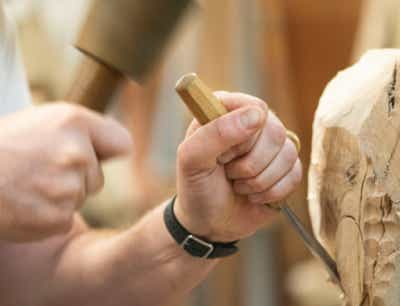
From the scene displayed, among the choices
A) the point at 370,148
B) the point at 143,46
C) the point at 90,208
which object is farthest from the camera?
the point at 90,208

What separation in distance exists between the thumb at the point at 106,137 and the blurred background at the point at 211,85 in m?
1.44

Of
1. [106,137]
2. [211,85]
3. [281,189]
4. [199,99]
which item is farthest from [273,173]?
[211,85]

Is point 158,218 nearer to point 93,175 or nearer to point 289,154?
point 93,175

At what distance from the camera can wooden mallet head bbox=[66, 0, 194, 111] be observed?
1.19m

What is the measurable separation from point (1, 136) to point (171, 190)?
161 centimetres

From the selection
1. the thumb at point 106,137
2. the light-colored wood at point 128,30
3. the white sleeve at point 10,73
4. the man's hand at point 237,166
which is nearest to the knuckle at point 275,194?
the man's hand at point 237,166

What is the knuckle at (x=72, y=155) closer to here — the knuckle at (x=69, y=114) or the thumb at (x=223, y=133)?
the knuckle at (x=69, y=114)

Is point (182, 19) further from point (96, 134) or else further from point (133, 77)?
point (96, 134)

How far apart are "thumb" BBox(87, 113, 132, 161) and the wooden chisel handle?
207 mm

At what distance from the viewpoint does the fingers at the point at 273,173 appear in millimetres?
949

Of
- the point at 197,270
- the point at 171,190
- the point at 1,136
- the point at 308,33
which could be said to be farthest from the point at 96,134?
the point at 308,33

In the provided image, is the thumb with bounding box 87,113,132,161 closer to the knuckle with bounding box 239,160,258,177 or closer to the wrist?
the wrist

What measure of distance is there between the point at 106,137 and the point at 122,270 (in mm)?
215

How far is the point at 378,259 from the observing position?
3.05ft
